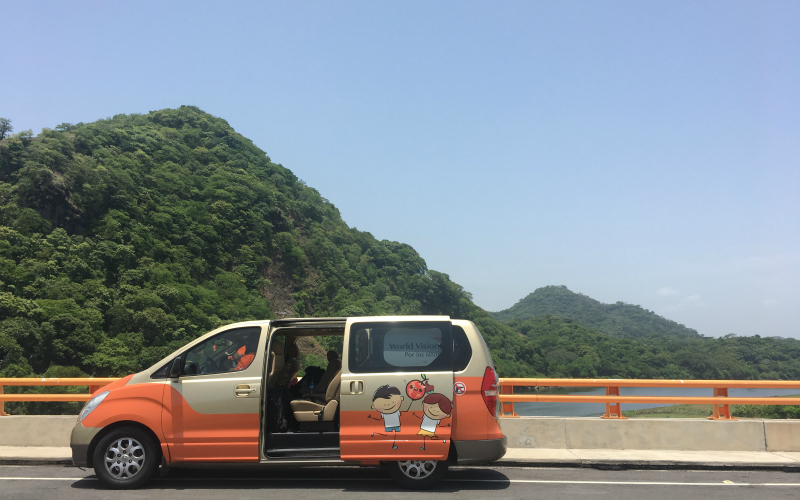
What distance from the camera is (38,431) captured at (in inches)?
363

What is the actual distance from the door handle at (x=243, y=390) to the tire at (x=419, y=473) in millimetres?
1870

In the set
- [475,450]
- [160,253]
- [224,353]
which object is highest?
[160,253]

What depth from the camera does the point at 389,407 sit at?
6758 millimetres

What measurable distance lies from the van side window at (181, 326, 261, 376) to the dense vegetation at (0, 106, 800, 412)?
32.7 meters

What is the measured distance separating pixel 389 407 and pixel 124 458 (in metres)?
3.18

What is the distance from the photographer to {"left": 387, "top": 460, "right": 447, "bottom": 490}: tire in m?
6.88

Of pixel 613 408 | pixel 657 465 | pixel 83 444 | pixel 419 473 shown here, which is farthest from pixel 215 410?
pixel 613 408

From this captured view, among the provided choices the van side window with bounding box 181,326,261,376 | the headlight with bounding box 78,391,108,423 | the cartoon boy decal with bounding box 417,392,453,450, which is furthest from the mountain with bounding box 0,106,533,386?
the cartoon boy decal with bounding box 417,392,453,450

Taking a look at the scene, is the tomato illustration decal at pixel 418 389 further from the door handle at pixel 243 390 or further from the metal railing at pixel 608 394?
the metal railing at pixel 608 394

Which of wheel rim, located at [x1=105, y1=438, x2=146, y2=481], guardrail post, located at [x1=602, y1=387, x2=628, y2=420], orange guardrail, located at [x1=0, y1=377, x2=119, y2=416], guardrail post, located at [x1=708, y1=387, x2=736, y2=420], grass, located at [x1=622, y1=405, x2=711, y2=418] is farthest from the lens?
grass, located at [x1=622, y1=405, x2=711, y2=418]

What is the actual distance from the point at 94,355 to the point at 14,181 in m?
27.0

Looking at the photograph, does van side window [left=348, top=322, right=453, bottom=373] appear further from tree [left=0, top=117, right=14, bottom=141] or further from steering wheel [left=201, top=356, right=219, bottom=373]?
tree [left=0, top=117, right=14, bottom=141]

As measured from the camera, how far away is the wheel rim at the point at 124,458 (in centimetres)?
684

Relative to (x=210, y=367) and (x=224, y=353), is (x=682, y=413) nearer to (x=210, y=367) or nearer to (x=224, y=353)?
(x=224, y=353)
